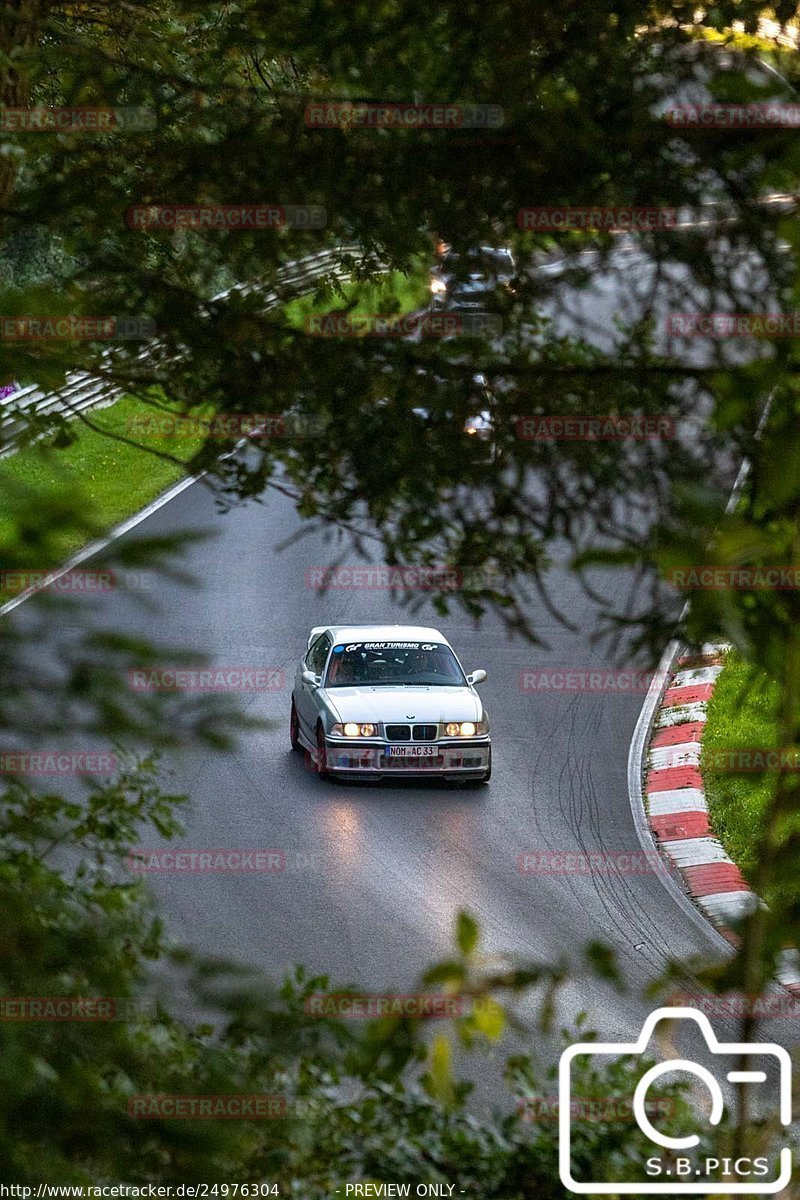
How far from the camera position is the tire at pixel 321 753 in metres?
15.1

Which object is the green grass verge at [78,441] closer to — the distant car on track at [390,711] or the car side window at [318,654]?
the distant car on track at [390,711]

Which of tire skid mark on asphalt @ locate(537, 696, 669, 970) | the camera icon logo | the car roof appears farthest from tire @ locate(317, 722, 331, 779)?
the camera icon logo

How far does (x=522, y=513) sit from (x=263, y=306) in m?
1.18

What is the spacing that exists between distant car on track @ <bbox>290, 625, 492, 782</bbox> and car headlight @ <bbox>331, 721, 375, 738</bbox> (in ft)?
0.03

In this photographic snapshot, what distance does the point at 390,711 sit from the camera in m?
15.1

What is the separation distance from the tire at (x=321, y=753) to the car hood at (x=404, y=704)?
288 millimetres

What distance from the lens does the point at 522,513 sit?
15.5 ft

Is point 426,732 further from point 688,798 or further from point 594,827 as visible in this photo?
point 688,798

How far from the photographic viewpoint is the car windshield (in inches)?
616

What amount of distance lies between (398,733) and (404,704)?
1.16ft

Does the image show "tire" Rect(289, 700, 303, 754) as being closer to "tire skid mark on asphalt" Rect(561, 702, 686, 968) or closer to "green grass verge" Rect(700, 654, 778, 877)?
"tire skid mark on asphalt" Rect(561, 702, 686, 968)

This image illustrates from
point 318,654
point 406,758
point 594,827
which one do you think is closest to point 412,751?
point 406,758

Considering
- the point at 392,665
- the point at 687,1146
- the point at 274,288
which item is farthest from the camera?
the point at 392,665

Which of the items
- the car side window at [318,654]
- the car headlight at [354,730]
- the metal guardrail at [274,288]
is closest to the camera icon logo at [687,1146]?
the metal guardrail at [274,288]
